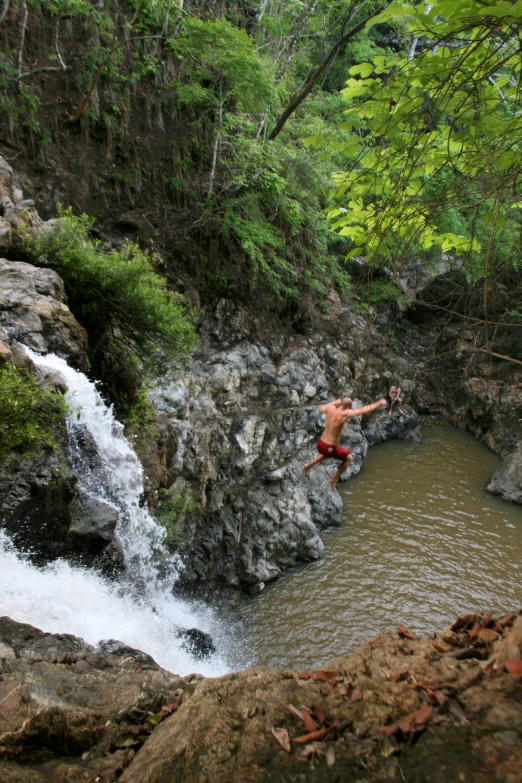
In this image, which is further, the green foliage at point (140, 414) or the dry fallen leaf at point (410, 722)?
the green foliage at point (140, 414)

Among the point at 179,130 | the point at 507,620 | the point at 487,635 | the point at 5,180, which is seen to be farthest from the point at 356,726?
the point at 179,130

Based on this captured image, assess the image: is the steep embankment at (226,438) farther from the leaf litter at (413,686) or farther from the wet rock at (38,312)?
the leaf litter at (413,686)

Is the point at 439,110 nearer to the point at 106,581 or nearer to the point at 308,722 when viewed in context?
the point at 308,722

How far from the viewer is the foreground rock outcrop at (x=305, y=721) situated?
5.49 ft

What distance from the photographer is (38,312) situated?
6.16 metres

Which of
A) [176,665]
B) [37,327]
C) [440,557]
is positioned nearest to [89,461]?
[37,327]

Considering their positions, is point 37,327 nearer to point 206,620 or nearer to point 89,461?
point 89,461

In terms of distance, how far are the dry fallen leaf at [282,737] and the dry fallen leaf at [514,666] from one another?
3.35 feet

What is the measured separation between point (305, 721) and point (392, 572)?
323 inches

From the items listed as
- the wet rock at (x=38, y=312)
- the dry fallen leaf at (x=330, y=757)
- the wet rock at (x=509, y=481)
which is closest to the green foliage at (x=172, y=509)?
the wet rock at (x=38, y=312)

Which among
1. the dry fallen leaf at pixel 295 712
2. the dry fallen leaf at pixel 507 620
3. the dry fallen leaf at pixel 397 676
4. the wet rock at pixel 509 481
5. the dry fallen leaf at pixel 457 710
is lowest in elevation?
the wet rock at pixel 509 481

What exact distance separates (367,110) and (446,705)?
132 inches

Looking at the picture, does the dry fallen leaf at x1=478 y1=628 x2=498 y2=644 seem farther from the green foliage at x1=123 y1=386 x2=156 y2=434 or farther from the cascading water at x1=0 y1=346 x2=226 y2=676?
the green foliage at x1=123 y1=386 x2=156 y2=434

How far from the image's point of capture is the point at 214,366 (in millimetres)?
11297
